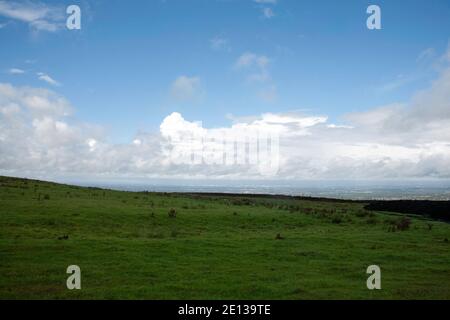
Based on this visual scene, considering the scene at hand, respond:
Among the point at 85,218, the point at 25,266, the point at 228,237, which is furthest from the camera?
the point at 85,218

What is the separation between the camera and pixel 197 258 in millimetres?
22188

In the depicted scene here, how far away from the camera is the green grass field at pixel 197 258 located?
16.5m

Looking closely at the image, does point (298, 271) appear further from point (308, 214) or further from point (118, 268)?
point (308, 214)

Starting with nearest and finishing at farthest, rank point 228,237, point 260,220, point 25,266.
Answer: point 25,266 < point 228,237 < point 260,220

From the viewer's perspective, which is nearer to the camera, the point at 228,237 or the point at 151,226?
the point at 228,237

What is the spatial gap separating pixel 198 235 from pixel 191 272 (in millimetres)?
12021

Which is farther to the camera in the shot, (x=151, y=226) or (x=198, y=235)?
(x=151, y=226)

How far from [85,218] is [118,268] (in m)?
16.1

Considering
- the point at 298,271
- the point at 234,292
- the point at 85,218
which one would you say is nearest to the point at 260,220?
the point at 85,218

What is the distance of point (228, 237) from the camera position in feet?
99.3

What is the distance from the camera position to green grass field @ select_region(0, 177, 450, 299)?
16484 millimetres
